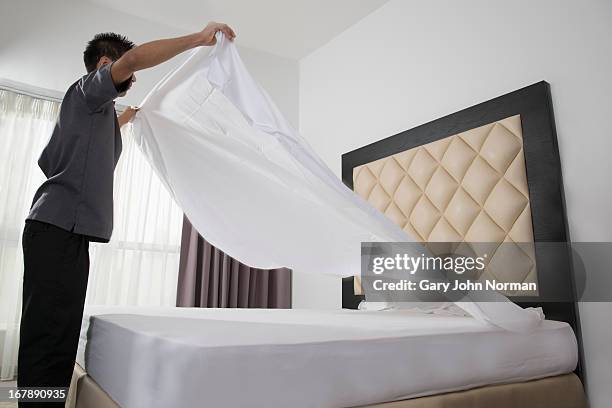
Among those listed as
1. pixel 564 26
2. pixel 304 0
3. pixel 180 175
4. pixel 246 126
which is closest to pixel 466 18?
pixel 564 26

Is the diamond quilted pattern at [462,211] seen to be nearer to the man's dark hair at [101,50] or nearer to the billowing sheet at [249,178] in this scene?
the billowing sheet at [249,178]

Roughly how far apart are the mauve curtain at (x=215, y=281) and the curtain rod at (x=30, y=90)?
49.2 inches

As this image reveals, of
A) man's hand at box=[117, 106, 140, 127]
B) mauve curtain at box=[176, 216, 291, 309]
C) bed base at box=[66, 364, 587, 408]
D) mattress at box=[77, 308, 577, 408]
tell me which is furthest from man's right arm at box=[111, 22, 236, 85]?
mauve curtain at box=[176, 216, 291, 309]

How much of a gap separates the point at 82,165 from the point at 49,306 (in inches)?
18.4

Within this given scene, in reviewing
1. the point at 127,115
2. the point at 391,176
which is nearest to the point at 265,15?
the point at 391,176

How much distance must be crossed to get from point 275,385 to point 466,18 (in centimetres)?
243

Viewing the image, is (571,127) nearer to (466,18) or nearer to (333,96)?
(466,18)

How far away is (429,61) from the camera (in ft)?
9.25

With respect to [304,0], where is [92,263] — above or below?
below

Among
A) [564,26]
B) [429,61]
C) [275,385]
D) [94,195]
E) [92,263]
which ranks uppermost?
[429,61]

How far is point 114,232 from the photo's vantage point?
3.17 m

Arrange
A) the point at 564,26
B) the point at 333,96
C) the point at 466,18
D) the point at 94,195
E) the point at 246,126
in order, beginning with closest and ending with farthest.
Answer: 1. the point at 94,195
2. the point at 246,126
3. the point at 564,26
4. the point at 466,18
5. the point at 333,96

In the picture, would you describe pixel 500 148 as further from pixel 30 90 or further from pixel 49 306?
pixel 30 90

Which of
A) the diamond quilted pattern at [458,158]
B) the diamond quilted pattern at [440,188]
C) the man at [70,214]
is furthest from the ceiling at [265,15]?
the man at [70,214]
